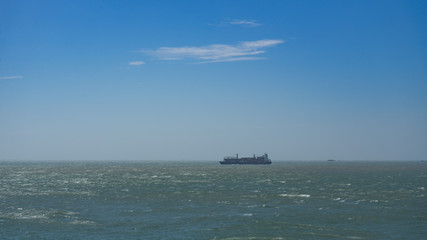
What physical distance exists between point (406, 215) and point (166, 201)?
1284 inches

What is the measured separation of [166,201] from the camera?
6562cm

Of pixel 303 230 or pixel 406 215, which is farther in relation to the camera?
pixel 406 215

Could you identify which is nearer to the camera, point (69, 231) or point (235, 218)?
point (69, 231)

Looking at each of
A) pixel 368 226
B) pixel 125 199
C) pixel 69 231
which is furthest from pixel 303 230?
pixel 125 199

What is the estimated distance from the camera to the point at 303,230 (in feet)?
139

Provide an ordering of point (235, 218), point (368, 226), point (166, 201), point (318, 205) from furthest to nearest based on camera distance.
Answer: point (166, 201), point (318, 205), point (235, 218), point (368, 226)

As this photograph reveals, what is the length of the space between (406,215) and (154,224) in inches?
1137

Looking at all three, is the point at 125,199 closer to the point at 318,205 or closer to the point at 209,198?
the point at 209,198

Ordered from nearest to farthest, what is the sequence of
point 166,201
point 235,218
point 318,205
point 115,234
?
point 115,234, point 235,218, point 318,205, point 166,201

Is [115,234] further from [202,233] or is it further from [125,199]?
[125,199]

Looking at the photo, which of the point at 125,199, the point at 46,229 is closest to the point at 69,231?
the point at 46,229

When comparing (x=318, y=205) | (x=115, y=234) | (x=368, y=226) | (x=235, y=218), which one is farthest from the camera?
(x=318, y=205)

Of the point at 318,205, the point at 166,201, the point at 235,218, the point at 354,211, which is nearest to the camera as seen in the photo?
the point at 235,218

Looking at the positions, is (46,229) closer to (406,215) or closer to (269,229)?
(269,229)
